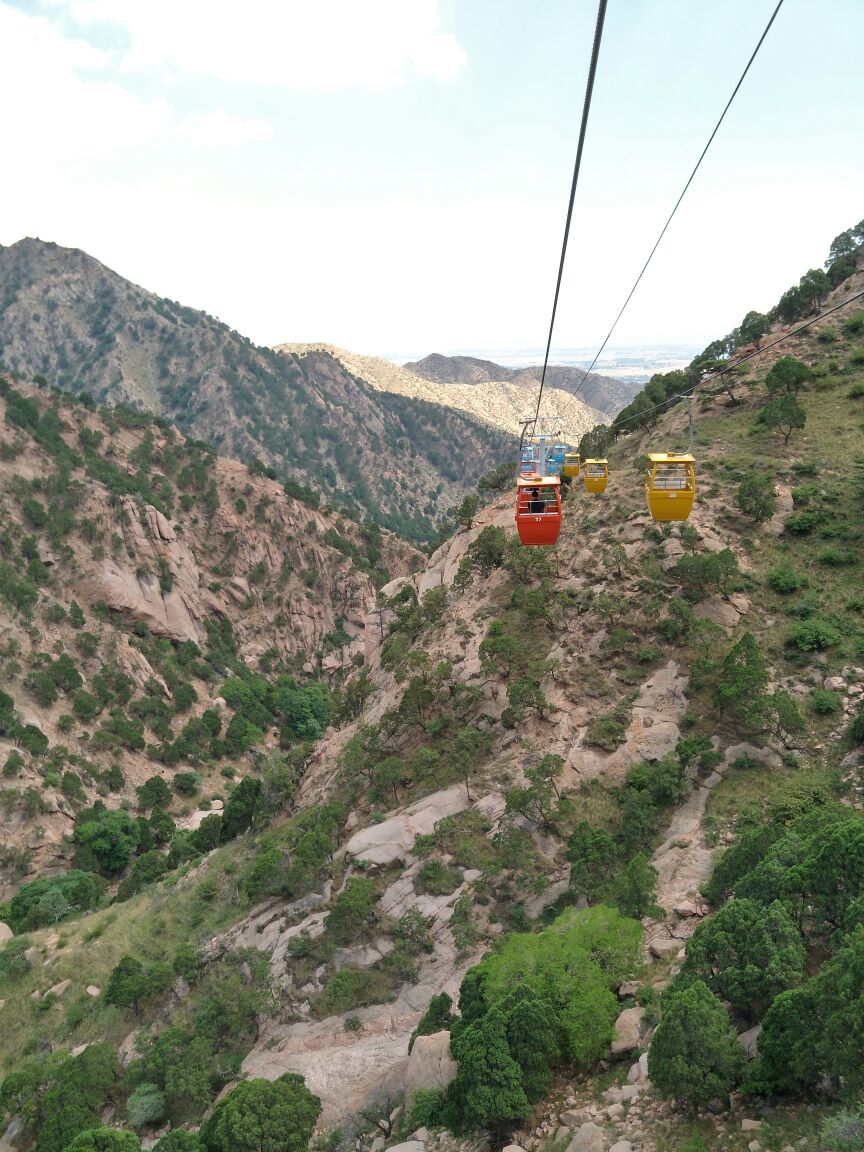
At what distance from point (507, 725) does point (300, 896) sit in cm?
1326

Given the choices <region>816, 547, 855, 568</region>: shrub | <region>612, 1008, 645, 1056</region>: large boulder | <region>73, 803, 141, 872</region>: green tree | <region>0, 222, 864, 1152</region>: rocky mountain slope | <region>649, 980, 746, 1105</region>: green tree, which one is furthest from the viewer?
<region>73, 803, 141, 872</region>: green tree

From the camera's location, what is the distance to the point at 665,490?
2550 cm

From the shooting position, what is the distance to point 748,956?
17938 mm

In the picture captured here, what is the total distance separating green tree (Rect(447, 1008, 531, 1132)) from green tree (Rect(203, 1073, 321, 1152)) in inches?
285

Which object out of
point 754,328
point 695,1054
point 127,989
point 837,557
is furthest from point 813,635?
point 754,328

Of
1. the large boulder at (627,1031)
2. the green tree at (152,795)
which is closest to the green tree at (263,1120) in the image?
the large boulder at (627,1031)

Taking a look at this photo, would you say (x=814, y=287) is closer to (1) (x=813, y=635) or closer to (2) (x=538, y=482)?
(1) (x=813, y=635)

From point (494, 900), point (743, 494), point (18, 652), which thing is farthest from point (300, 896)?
point (18, 652)

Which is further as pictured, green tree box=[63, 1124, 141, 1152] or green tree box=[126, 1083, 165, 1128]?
green tree box=[126, 1083, 165, 1128]

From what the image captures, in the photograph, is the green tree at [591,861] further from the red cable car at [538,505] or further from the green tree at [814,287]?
the green tree at [814,287]

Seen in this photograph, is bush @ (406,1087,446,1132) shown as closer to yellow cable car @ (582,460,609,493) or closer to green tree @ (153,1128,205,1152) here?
green tree @ (153,1128,205,1152)

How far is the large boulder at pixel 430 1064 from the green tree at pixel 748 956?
7.85 metres

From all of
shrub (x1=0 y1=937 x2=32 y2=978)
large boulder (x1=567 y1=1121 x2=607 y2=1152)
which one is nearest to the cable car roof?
large boulder (x1=567 y1=1121 x2=607 y2=1152)

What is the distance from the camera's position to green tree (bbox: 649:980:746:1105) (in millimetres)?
15508
